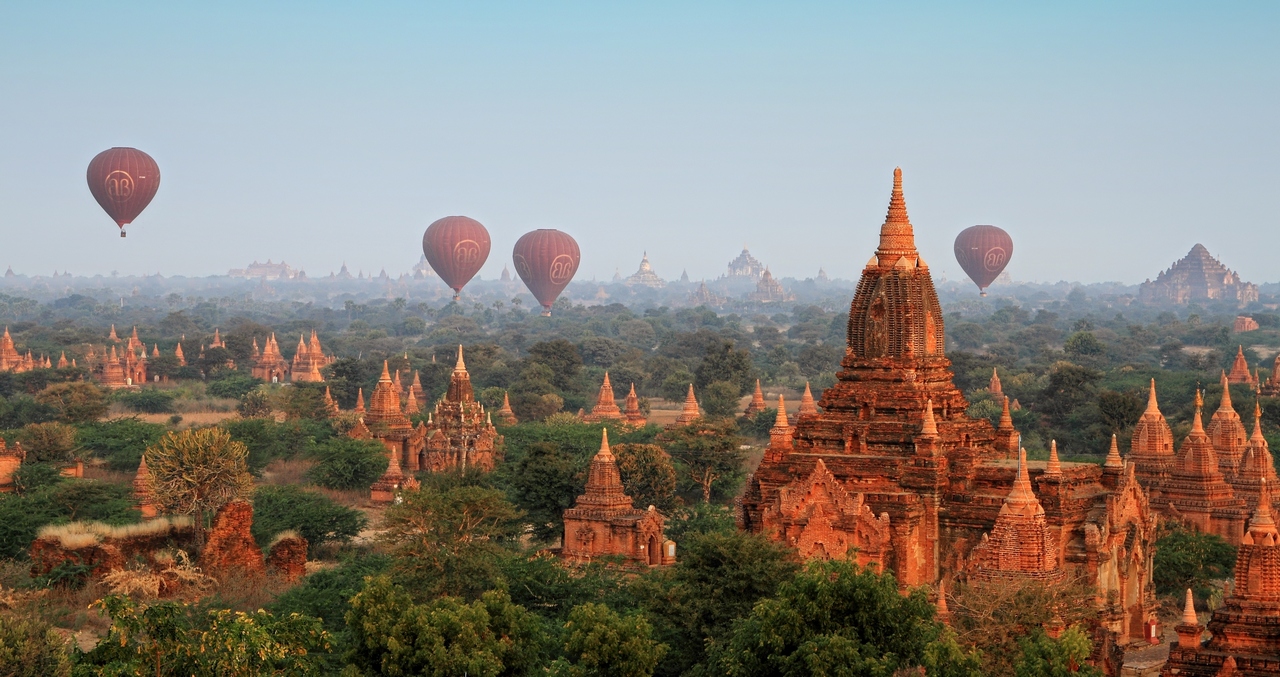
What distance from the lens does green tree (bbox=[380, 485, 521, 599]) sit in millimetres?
35062

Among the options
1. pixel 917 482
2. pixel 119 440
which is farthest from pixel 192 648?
pixel 119 440

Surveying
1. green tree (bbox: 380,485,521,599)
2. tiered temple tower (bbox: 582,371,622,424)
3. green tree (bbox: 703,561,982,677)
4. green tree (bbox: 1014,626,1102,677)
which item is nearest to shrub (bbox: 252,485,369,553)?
green tree (bbox: 380,485,521,599)

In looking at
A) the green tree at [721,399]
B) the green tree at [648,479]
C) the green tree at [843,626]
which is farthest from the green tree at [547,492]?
the green tree at [721,399]

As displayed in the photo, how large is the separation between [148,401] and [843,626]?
79.8m

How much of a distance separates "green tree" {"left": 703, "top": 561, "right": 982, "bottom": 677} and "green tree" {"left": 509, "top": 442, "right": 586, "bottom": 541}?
24.2m

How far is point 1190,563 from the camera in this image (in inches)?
1591

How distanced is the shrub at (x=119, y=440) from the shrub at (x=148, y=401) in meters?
25.8

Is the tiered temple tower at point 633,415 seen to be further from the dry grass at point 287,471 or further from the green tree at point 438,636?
the green tree at point 438,636

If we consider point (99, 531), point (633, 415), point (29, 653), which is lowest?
point (633, 415)

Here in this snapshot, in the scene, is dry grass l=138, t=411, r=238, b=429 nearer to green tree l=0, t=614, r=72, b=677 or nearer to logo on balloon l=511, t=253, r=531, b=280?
logo on balloon l=511, t=253, r=531, b=280

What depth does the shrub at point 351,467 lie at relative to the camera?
62625 mm

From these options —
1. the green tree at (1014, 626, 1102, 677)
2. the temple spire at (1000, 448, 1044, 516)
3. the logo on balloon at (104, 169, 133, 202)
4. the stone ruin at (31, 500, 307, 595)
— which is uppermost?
the logo on balloon at (104, 169, 133, 202)

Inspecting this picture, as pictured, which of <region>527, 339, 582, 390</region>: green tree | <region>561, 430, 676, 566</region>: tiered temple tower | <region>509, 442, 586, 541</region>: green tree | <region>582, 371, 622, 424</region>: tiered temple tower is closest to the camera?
<region>561, 430, 676, 566</region>: tiered temple tower

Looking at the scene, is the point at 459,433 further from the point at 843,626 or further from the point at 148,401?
the point at 843,626
